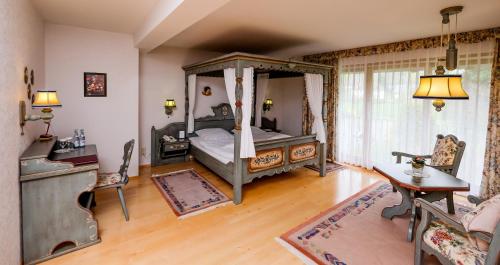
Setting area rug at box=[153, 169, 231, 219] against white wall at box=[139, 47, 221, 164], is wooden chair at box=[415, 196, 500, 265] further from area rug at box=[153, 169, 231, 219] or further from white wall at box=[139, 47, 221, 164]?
white wall at box=[139, 47, 221, 164]

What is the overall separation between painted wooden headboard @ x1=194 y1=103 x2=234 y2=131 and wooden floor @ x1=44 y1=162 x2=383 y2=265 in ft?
5.37

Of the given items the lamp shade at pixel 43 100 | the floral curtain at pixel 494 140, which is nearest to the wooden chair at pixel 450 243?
the floral curtain at pixel 494 140

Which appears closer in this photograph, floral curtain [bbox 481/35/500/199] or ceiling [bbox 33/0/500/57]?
ceiling [bbox 33/0/500/57]

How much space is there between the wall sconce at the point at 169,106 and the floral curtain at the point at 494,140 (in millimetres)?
5218

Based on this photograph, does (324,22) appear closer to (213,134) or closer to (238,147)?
(238,147)

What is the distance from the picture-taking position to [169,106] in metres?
5.05

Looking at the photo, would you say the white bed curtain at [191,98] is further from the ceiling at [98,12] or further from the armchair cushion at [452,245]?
the armchair cushion at [452,245]

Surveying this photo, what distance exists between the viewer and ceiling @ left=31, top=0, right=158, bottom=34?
2703 millimetres

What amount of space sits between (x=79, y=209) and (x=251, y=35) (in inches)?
130

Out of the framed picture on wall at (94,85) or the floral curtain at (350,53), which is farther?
the framed picture on wall at (94,85)

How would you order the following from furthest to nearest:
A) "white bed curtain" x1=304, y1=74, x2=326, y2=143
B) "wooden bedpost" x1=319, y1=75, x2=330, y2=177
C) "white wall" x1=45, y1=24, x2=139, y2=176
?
"wooden bedpost" x1=319, y1=75, x2=330, y2=177 → "white bed curtain" x1=304, y1=74, x2=326, y2=143 → "white wall" x1=45, y1=24, x2=139, y2=176

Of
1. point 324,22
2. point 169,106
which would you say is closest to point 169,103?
point 169,106

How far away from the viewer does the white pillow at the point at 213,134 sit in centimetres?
511

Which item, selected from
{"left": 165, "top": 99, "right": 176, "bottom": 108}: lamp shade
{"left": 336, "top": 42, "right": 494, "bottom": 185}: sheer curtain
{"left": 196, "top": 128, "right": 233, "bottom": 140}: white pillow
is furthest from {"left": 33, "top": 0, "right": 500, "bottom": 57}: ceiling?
{"left": 196, "top": 128, "right": 233, "bottom": 140}: white pillow
